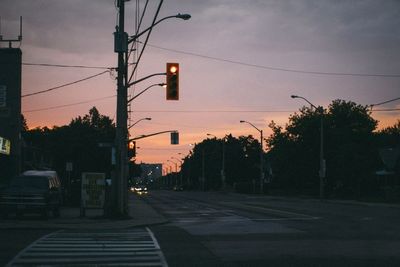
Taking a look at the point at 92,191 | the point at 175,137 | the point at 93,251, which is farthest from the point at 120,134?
the point at 175,137

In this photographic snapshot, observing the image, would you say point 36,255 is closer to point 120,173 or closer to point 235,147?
point 120,173

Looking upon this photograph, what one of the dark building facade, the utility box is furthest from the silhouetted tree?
the utility box

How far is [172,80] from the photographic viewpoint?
25.7 meters

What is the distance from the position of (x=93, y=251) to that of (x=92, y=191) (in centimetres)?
1442

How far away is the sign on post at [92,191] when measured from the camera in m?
29.8

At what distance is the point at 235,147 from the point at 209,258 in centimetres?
14243

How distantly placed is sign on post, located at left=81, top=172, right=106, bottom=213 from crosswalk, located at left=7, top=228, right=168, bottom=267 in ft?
28.0

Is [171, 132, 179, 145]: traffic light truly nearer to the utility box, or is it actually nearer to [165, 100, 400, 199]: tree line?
[165, 100, 400, 199]: tree line

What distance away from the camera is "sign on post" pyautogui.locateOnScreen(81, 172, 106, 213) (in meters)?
29.8

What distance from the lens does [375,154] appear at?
80750 mm

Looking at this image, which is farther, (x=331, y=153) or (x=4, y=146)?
(x=331, y=153)

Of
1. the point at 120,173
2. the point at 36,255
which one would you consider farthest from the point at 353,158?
the point at 36,255

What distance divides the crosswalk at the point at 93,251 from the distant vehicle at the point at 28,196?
23.8 feet

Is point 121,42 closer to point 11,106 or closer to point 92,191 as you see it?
point 92,191
